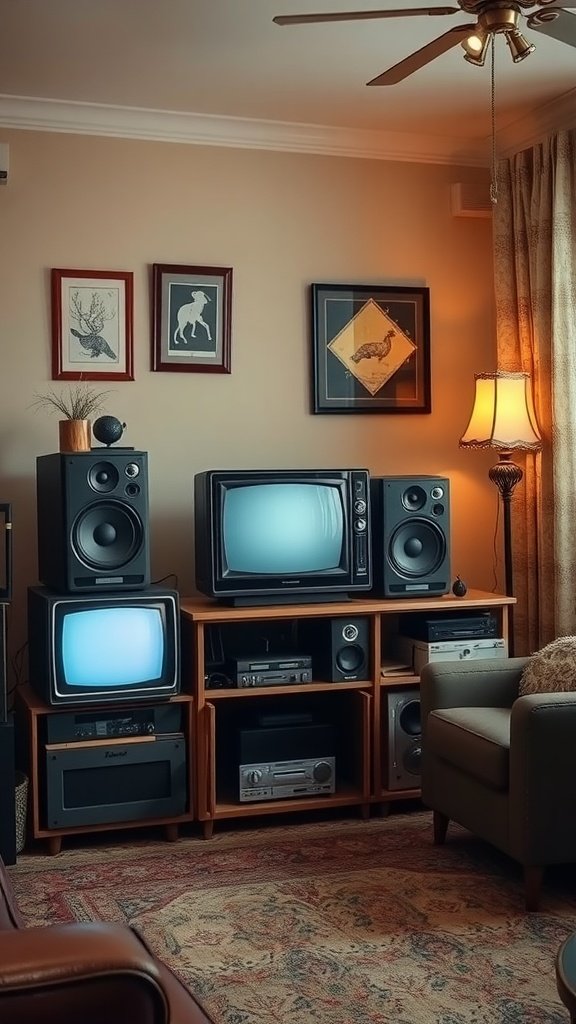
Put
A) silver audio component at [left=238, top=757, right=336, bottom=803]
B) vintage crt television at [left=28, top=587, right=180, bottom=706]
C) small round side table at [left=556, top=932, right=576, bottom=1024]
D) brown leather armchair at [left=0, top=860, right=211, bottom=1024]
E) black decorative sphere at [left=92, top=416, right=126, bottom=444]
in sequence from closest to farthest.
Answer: brown leather armchair at [left=0, top=860, right=211, bottom=1024]
small round side table at [left=556, top=932, right=576, bottom=1024]
vintage crt television at [left=28, top=587, right=180, bottom=706]
black decorative sphere at [left=92, top=416, right=126, bottom=444]
silver audio component at [left=238, top=757, right=336, bottom=803]

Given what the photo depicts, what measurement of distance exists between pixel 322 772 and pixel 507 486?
1269 millimetres

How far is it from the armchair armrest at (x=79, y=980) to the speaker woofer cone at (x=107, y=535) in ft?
8.05

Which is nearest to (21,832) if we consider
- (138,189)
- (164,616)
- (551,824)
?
(164,616)

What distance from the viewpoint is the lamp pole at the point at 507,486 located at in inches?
167

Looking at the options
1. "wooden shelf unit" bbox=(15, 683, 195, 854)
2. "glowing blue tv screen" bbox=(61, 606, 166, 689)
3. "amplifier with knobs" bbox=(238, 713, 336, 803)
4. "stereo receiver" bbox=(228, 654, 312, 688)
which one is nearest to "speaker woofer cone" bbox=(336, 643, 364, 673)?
"stereo receiver" bbox=(228, 654, 312, 688)

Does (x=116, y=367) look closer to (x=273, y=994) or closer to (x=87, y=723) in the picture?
(x=87, y=723)

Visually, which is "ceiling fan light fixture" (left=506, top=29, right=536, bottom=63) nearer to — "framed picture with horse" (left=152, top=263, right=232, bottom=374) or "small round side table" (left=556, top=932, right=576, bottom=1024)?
"small round side table" (left=556, top=932, right=576, bottom=1024)

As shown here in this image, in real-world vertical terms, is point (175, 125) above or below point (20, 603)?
above

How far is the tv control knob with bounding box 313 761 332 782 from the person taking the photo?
3867 mm

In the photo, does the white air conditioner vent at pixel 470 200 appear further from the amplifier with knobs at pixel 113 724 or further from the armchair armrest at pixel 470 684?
the amplifier with knobs at pixel 113 724

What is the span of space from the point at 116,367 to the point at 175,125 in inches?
36.4

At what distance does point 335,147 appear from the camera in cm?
441

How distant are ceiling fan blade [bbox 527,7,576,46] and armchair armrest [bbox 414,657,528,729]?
1.87 m

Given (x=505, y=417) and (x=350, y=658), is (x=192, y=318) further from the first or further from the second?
(x=350, y=658)
